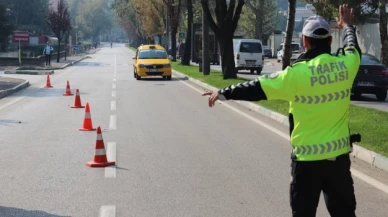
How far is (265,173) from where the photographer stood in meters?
8.95

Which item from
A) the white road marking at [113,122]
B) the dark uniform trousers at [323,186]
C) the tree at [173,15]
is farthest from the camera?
the tree at [173,15]

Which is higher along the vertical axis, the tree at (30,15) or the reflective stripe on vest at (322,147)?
the tree at (30,15)

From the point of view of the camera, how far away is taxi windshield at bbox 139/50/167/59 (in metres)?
34.6

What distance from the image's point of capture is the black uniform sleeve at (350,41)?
4.58 m

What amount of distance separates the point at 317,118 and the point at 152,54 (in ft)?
102

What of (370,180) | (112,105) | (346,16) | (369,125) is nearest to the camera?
(346,16)

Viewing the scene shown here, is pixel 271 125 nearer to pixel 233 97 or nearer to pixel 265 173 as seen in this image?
pixel 265 173

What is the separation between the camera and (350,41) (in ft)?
15.3

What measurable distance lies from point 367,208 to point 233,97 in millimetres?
3220

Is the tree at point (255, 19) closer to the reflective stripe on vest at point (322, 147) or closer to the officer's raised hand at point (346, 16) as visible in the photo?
the officer's raised hand at point (346, 16)

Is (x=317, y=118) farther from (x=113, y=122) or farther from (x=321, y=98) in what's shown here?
(x=113, y=122)

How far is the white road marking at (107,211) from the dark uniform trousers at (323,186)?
9.48 feet

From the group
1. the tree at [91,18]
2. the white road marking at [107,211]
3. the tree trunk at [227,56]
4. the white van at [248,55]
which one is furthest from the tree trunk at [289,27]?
the tree at [91,18]

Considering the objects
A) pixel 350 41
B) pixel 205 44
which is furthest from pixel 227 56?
pixel 350 41
